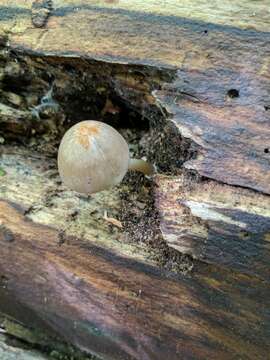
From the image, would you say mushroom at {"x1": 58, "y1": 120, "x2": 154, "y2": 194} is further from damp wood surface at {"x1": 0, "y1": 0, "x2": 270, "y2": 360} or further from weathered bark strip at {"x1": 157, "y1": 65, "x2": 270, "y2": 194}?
weathered bark strip at {"x1": 157, "y1": 65, "x2": 270, "y2": 194}

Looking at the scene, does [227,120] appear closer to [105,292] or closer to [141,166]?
[141,166]

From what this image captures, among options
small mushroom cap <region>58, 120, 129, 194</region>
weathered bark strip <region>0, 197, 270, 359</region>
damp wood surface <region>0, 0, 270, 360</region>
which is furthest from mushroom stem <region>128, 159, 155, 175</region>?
weathered bark strip <region>0, 197, 270, 359</region>

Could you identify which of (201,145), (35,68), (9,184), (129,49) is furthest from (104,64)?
(9,184)

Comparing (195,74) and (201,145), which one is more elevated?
Result: (195,74)

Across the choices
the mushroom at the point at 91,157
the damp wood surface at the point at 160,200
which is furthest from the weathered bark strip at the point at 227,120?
the mushroom at the point at 91,157

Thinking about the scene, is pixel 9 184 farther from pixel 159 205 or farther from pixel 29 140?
pixel 159 205

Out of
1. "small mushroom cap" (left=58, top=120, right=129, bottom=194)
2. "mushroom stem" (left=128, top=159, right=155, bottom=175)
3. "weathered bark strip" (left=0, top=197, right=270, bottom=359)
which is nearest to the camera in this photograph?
"weathered bark strip" (left=0, top=197, right=270, bottom=359)
